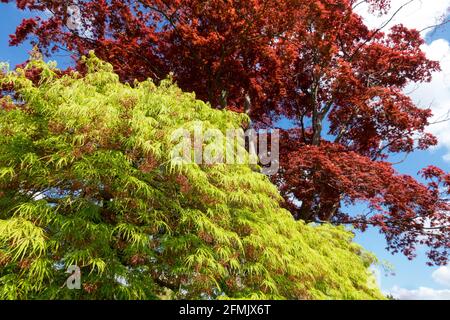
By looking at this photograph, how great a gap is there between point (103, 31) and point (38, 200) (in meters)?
6.30

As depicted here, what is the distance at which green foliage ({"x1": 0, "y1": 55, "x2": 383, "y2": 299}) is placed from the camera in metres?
3.70

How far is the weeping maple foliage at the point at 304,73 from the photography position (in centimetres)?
809

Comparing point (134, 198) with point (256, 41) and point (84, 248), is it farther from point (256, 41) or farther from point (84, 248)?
point (256, 41)

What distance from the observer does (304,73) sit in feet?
33.1

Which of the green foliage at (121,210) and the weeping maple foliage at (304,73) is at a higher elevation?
the weeping maple foliage at (304,73)

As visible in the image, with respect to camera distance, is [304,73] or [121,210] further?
[304,73]

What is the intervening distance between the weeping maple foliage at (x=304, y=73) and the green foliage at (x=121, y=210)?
3.80 meters

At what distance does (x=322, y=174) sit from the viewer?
26.1 feet

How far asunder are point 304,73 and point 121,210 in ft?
23.9

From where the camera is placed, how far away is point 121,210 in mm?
3965

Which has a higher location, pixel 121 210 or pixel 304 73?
pixel 304 73

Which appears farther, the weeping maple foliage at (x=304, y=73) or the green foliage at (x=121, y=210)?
the weeping maple foliage at (x=304, y=73)

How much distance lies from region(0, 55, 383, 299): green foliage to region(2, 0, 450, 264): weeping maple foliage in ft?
12.5

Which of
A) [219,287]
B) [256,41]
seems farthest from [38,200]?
[256,41]
